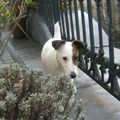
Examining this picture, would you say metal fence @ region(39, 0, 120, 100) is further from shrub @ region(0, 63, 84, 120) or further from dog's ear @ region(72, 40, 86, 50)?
shrub @ region(0, 63, 84, 120)

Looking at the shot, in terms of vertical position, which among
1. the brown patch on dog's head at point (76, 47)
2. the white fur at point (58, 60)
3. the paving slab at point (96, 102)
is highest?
the brown patch on dog's head at point (76, 47)

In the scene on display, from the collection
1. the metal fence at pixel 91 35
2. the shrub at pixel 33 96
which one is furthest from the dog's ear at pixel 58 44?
the shrub at pixel 33 96

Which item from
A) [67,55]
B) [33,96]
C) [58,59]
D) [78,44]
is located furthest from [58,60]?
[33,96]

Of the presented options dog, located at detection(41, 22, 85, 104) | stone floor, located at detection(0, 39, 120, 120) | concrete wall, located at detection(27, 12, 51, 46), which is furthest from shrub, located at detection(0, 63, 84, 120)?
concrete wall, located at detection(27, 12, 51, 46)

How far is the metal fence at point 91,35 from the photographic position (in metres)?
3.12

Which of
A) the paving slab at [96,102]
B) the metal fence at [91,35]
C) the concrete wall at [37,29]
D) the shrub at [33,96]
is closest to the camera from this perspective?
the shrub at [33,96]

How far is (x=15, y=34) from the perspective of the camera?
20.8ft

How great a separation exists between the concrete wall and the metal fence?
10 centimetres

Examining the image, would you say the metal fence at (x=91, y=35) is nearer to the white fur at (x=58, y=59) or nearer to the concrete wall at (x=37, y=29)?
the concrete wall at (x=37, y=29)

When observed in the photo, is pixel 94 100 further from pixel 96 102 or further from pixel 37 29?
pixel 37 29

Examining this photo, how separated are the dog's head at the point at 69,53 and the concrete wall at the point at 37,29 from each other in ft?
5.36

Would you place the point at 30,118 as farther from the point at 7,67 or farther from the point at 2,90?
the point at 7,67

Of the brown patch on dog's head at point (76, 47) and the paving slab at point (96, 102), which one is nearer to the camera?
the paving slab at point (96, 102)

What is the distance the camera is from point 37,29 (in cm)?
568
